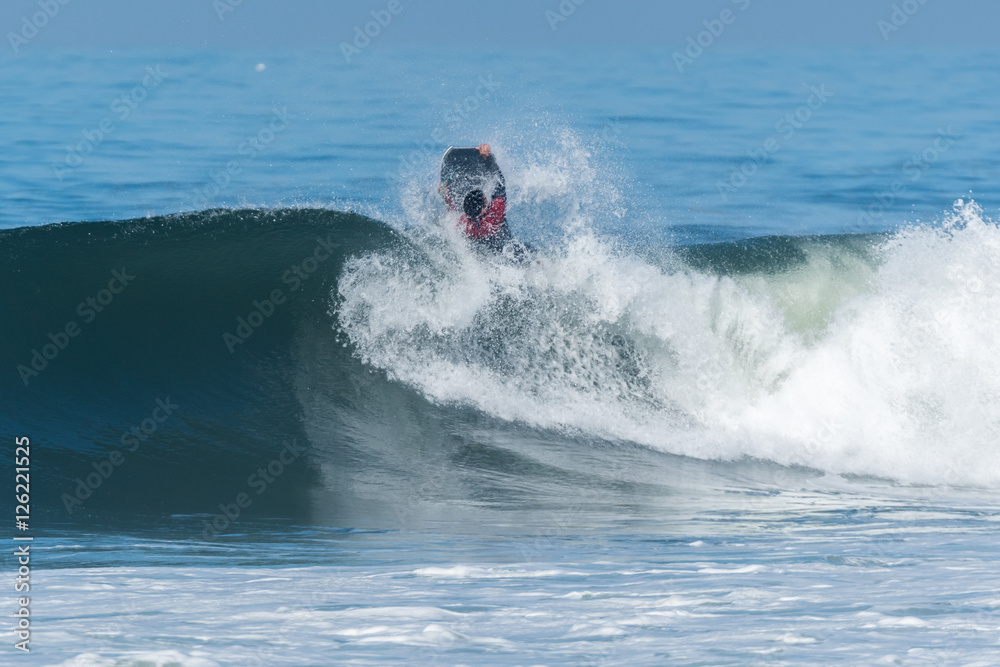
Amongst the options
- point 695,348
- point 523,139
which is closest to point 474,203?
point 695,348

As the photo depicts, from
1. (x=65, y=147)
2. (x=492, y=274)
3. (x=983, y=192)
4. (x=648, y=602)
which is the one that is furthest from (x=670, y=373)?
(x=65, y=147)

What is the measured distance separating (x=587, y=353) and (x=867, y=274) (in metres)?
3.81

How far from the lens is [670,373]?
8.40 metres

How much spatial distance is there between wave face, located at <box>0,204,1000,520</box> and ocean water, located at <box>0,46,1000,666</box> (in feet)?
0.09

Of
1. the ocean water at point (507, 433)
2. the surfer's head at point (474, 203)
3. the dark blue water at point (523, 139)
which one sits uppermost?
the dark blue water at point (523, 139)

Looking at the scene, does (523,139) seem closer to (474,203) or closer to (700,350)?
(474,203)

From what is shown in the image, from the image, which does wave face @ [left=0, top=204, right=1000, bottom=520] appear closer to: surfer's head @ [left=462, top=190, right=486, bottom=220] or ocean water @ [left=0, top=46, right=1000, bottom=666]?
ocean water @ [left=0, top=46, right=1000, bottom=666]

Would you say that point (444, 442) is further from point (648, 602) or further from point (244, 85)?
point (244, 85)

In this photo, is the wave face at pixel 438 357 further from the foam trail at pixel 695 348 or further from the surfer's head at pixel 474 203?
the surfer's head at pixel 474 203

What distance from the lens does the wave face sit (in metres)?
7.32

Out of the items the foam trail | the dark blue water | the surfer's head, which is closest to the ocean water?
the foam trail

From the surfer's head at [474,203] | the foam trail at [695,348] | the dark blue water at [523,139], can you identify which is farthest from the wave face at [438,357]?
the dark blue water at [523,139]

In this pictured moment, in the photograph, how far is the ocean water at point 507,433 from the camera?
3908 millimetres

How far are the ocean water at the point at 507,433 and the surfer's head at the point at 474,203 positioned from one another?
0.34 m
